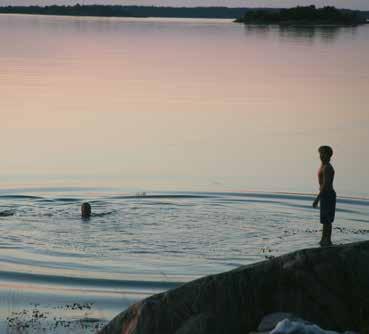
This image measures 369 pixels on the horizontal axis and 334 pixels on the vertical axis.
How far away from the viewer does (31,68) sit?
158 ft

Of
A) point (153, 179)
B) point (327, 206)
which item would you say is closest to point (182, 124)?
point (153, 179)

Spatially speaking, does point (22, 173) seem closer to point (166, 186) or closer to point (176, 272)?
point (166, 186)

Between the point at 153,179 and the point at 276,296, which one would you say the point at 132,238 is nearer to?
the point at 153,179

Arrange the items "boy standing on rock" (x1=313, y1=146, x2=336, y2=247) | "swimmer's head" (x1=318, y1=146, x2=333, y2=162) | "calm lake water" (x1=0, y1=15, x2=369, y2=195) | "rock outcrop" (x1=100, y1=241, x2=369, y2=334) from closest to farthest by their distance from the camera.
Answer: "rock outcrop" (x1=100, y1=241, x2=369, y2=334), "swimmer's head" (x1=318, y1=146, x2=333, y2=162), "boy standing on rock" (x1=313, y1=146, x2=336, y2=247), "calm lake water" (x1=0, y1=15, x2=369, y2=195)

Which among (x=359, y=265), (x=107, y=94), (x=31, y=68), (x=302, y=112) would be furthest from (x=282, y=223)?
(x=31, y=68)

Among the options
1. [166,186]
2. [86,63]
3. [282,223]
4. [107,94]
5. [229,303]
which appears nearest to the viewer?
[229,303]

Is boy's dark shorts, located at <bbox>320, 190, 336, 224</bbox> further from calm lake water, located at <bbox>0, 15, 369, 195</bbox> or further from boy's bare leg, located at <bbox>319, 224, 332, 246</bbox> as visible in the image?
calm lake water, located at <bbox>0, 15, 369, 195</bbox>

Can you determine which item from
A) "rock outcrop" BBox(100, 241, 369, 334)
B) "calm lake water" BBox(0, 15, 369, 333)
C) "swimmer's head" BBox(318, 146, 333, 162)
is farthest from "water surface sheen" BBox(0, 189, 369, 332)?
"rock outcrop" BBox(100, 241, 369, 334)

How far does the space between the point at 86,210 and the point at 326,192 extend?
4439 millimetres

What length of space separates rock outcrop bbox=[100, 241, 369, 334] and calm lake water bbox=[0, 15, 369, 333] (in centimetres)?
266

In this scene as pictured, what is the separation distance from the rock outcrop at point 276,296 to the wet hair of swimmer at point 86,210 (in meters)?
8.43

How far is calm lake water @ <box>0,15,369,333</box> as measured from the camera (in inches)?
556

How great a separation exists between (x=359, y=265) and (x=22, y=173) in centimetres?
1392

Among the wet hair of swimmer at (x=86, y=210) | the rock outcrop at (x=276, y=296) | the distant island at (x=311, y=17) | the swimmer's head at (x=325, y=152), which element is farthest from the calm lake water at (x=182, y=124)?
the distant island at (x=311, y=17)
